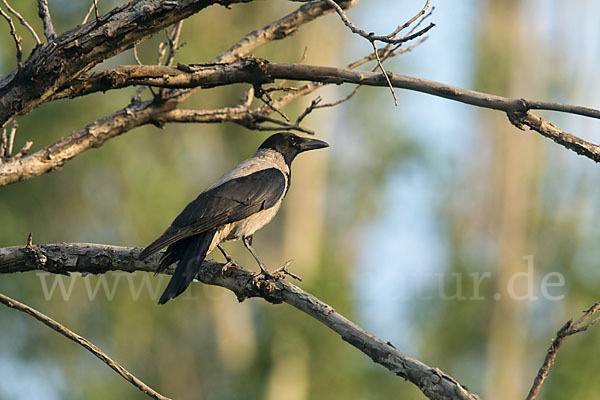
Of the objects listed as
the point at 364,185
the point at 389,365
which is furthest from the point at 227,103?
the point at 389,365

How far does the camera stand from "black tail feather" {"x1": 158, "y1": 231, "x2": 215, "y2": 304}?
400 centimetres

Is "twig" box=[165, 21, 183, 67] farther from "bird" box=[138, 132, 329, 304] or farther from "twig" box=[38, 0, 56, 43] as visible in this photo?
"twig" box=[38, 0, 56, 43]

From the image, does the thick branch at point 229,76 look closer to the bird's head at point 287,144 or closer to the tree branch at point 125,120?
the tree branch at point 125,120

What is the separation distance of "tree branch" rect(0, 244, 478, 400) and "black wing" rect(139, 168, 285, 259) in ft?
0.83

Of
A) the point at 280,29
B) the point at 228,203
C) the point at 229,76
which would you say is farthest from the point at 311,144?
the point at 229,76

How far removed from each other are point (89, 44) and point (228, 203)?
1.81m

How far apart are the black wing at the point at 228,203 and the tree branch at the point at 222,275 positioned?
253 millimetres

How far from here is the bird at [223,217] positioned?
4.10 m

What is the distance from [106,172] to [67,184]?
0.83m

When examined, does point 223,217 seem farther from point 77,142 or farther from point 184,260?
point 77,142

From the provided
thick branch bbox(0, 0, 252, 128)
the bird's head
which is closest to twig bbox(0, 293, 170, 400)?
thick branch bbox(0, 0, 252, 128)

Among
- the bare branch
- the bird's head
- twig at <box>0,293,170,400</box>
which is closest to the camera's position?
twig at <box>0,293,170,400</box>

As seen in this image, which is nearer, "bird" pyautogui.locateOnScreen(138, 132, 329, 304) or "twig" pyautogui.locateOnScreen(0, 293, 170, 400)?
"twig" pyautogui.locateOnScreen(0, 293, 170, 400)

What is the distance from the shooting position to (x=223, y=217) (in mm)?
4777
